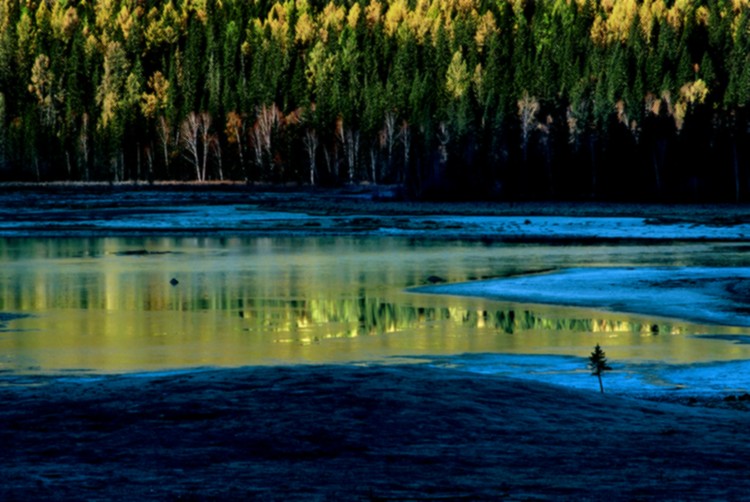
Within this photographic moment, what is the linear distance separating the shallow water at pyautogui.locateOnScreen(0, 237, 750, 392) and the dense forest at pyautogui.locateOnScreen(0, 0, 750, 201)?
57.1 metres

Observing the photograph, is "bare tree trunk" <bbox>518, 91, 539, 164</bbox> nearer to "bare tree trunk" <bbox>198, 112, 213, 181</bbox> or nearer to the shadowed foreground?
"bare tree trunk" <bbox>198, 112, 213, 181</bbox>

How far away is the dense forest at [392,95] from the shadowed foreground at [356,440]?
267 feet

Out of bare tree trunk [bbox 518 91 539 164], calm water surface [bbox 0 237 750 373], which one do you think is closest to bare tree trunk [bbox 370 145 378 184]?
bare tree trunk [bbox 518 91 539 164]

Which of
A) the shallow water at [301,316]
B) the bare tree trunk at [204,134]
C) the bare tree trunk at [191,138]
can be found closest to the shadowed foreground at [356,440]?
the shallow water at [301,316]

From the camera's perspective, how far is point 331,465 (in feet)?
31.8

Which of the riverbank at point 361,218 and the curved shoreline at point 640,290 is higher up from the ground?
the riverbank at point 361,218

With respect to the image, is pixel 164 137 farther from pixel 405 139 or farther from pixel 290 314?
pixel 290 314

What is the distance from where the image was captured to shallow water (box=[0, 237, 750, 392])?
60.8 feet

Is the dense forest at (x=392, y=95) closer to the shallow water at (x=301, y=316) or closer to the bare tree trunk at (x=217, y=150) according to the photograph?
the bare tree trunk at (x=217, y=150)

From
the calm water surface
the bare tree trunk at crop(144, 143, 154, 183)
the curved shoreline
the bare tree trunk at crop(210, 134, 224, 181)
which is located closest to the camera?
the calm water surface

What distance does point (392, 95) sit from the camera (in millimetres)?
126312

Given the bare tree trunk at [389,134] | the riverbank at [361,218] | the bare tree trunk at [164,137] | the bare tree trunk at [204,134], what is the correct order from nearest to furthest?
the riverbank at [361,218]
the bare tree trunk at [389,134]
the bare tree trunk at [204,134]
the bare tree trunk at [164,137]

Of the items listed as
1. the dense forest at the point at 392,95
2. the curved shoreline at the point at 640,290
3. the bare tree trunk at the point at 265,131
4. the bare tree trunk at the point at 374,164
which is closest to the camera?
the curved shoreline at the point at 640,290

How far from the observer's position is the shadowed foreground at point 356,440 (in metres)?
8.87
